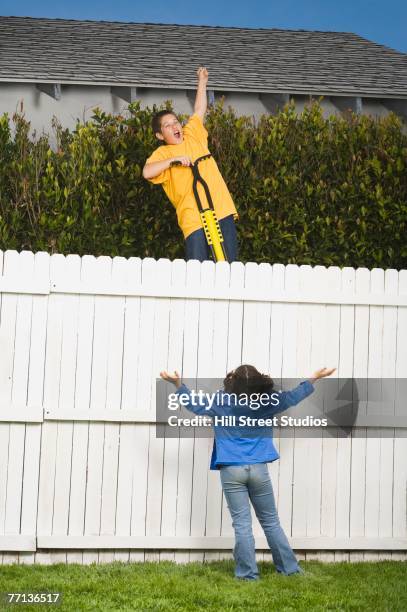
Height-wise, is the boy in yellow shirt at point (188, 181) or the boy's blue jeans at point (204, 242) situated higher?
the boy in yellow shirt at point (188, 181)

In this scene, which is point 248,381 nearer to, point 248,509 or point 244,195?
point 248,509

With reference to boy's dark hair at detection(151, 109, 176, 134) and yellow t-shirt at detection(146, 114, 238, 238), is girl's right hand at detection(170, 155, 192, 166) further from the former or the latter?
boy's dark hair at detection(151, 109, 176, 134)

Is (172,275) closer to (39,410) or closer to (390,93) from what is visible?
(39,410)

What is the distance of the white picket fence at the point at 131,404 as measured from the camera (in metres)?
6.41

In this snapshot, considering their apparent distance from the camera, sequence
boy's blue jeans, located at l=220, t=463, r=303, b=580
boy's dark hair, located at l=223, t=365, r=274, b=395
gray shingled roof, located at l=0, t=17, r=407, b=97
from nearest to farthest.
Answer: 1. boy's blue jeans, located at l=220, t=463, r=303, b=580
2. boy's dark hair, located at l=223, t=365, r=274, b=395
3. gray shingled roof, located at l=0, t=17, r=407, b=97

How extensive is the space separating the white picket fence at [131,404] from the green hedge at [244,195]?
3.17ft

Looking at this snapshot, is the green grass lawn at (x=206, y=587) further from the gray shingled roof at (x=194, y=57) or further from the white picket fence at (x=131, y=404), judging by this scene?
the gray shingled roof at (x=194, y=57)

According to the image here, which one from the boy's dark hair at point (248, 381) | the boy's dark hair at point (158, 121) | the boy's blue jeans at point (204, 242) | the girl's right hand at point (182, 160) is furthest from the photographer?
the boy's dark hair at point (158, 121)

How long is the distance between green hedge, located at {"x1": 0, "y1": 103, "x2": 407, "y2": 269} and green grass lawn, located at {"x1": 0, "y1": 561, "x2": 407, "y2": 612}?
2.32 meters

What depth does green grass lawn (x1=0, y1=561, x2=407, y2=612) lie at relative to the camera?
17.3 feet

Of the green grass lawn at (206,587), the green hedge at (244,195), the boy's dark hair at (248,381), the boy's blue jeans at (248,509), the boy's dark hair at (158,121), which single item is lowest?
the green grass lawn at (206,587)

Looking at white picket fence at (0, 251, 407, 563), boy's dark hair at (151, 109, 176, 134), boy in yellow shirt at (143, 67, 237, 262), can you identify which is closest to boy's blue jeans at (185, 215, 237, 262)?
boy in yellow shirt at (143, 67, 237, 262)

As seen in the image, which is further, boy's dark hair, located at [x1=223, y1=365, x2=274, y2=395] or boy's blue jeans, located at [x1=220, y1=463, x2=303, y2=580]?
boy's dark hair, located at [x1=223, y1=365, x2=274, y2=395]

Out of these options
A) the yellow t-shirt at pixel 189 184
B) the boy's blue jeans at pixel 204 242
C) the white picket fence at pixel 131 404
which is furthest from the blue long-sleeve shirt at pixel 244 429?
the yellow t-shirt at pixel 189 184
